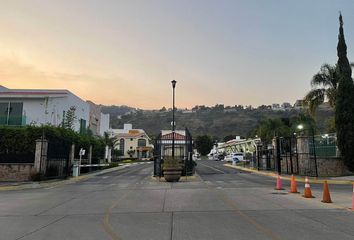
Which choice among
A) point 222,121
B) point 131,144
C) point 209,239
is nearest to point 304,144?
point 209,239

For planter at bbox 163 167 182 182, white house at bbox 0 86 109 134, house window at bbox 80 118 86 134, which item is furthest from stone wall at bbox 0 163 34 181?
house window at bbox 80 118 86 134

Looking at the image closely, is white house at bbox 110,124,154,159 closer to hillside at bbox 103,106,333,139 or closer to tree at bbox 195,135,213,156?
tree at bbox 195,135,213,156

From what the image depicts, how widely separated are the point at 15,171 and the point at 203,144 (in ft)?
367

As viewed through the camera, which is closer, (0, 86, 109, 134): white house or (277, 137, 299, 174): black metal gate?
(277, 137, 299, 174): black metal gate

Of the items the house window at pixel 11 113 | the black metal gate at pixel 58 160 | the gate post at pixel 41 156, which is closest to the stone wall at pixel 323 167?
the black metal gate at pixel 58 160

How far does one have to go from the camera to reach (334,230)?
30.0 ft

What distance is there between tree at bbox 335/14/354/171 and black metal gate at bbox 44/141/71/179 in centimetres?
2214

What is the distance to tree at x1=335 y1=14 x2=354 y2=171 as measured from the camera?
28.2 m

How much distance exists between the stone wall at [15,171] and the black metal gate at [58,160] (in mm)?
1385

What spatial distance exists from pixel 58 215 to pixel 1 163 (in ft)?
61.6

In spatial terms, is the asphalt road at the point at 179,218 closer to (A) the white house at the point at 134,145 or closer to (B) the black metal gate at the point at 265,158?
(B) the black metal gate at the point at 265,158

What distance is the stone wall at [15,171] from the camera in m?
28.0

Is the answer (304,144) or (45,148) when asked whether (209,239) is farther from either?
(304,144)

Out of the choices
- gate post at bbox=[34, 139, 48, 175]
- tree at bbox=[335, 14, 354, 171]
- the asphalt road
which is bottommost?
the asphalt road
